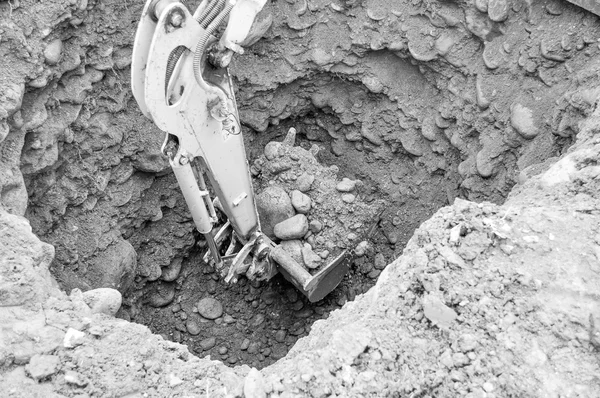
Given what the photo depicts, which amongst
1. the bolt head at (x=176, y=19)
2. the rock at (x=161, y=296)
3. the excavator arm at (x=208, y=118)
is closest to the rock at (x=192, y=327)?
the rock at (x=161, y=296)

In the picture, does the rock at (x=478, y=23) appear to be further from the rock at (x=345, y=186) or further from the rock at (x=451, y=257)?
the rock at (x=451, y=257)

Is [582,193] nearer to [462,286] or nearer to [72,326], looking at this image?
[462,286]

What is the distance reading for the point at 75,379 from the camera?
8.09ft

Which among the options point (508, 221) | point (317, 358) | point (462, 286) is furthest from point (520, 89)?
point (317, 358)

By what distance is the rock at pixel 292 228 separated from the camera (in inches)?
179

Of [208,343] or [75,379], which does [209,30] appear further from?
[208,343]

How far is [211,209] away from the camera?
3912 millimetres

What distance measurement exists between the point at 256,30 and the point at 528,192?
265 cm

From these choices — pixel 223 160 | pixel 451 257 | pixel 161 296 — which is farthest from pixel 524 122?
pixel 161 296

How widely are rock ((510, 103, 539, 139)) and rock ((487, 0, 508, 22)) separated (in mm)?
683

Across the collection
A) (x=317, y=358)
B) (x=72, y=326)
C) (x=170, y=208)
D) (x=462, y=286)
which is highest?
(x=462, y=286)

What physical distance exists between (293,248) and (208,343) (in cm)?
105

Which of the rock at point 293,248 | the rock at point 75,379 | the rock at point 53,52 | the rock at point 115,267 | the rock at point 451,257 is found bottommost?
the rock at point 115,267

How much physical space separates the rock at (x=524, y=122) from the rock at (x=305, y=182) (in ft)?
5.35
